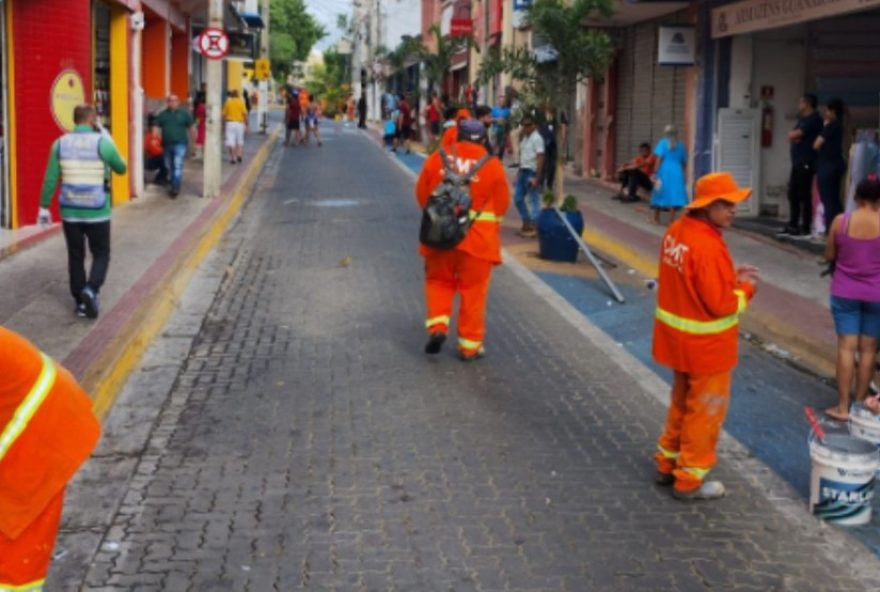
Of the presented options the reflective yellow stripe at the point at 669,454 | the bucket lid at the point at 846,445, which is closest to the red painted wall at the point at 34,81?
A: the reflective yellow stripe at the point at 669,454

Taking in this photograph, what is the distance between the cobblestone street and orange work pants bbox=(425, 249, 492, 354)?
25 cm

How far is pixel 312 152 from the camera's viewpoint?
37.4 m

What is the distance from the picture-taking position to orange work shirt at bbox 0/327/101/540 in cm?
356

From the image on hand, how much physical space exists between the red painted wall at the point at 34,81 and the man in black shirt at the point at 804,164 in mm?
9776

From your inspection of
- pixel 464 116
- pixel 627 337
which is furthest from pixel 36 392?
pixel 627 337

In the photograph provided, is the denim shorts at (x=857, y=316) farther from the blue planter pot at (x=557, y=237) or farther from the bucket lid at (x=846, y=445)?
the blue planter pot at (x=557, y=237)

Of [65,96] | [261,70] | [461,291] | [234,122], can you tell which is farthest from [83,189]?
[261,70]

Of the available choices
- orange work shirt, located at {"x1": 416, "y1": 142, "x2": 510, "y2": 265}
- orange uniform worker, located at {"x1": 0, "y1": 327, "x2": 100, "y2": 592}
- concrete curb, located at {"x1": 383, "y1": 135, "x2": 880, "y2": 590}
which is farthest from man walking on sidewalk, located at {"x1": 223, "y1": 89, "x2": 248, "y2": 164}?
orange uniform worker, located at {"x1": 0, "y1": 327, "x2": 100, "y2": 592}

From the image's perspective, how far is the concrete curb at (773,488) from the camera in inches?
212

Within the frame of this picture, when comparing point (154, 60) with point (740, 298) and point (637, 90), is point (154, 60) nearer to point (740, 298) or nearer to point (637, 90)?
point (637, 90)

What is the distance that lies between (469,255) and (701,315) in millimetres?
3222

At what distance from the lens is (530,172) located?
16.4 meters

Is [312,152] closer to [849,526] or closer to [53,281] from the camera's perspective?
[53,281]

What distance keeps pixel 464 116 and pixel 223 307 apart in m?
3.34
